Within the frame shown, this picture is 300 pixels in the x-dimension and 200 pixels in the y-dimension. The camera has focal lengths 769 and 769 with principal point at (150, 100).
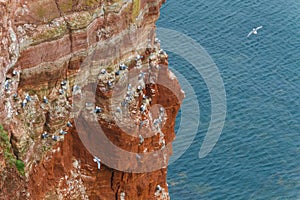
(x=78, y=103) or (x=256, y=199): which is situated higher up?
(x=78, y=103)

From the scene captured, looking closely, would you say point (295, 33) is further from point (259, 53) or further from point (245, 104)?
point (245, 104)

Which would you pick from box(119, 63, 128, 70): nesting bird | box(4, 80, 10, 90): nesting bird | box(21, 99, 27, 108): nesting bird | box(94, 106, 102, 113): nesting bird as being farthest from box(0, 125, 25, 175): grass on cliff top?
box(119, 63, 128, 70): nesting bird

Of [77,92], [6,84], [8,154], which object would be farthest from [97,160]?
[6,84]

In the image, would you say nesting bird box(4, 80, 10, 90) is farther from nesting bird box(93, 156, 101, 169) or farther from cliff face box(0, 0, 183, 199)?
nesting bird box(93, 156, 101, 169)

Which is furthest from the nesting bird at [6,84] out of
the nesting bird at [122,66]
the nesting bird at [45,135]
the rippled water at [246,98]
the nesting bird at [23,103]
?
the rippled water at [246,98]

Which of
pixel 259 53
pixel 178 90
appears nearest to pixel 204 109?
pixel 259 53
